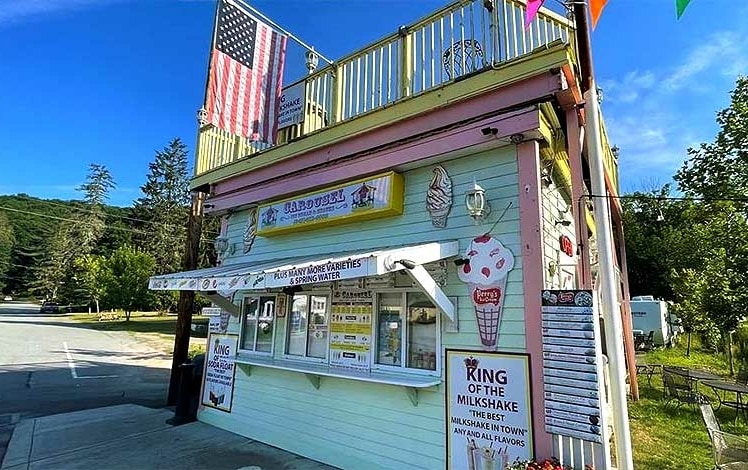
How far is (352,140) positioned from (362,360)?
276 cm

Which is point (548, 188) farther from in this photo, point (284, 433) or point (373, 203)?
point (284, 433)

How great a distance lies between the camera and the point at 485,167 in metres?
4.43

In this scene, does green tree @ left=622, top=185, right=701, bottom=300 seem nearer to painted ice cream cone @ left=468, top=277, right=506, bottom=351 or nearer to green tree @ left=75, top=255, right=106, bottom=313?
painted ice cream cone @ left=468, top=277, right=506, bottom=351

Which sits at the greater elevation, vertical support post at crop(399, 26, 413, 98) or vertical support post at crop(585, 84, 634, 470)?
vertical support post at crop(399, 26, 413, 98)

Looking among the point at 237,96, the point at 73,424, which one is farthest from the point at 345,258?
the point at 73,424

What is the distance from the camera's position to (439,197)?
471 centimetres

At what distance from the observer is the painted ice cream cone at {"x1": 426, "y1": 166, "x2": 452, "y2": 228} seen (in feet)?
15.2

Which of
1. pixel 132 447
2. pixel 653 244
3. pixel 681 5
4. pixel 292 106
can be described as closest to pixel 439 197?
pixel 681 5

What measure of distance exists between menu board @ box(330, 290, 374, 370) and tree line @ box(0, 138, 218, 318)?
31937 millimetres

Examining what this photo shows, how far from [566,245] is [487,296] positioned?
148 centimetres

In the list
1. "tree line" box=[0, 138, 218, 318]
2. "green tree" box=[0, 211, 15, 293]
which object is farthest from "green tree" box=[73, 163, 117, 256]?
"green tree" box=[0, 211, 15, 293]

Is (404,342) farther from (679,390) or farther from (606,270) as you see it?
(679,390)

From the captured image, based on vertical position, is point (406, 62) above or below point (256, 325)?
above

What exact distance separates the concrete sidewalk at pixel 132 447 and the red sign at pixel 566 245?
3.81 metres
